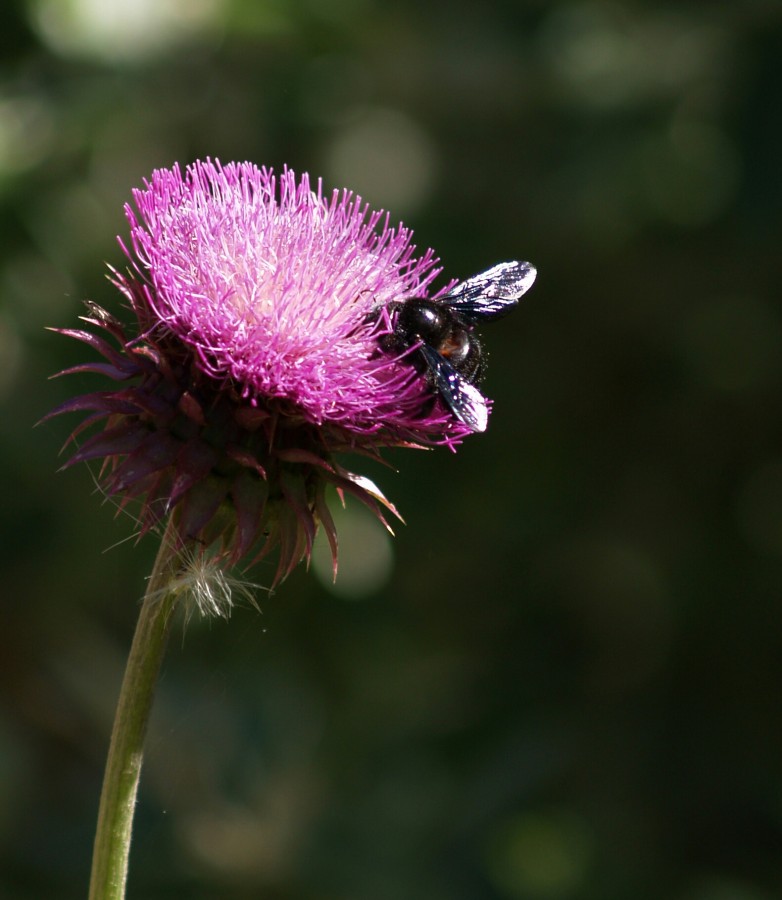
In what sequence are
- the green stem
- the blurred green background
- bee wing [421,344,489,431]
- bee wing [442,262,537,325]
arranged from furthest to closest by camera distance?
the blurred green background < bee wing [442,262,537,325] < bee wing [421,344,489,431] < the green stem

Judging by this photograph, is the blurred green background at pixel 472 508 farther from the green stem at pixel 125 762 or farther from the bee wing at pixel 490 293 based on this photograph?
the green stem at pixel 125 762

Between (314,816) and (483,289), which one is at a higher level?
(483,289)

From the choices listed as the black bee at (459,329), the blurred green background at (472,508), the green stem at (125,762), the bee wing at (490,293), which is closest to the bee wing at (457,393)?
the black bee at (459,329)

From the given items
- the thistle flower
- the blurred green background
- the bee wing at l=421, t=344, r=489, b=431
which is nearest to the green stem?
the thistle flower

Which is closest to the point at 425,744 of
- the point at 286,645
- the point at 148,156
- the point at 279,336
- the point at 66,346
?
the point at 286,645

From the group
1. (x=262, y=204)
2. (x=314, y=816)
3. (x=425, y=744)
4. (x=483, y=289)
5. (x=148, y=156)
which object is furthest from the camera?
(x=148, y=156)

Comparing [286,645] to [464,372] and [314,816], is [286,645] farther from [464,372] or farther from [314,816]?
[464,372]

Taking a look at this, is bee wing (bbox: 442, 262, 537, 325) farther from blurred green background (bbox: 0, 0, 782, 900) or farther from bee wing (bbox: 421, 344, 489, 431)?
blurred green background (bbox: 0, 0, 782, 900)
